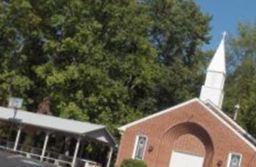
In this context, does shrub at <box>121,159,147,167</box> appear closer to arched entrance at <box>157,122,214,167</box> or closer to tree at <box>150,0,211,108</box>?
arched entrance at <box>157,122,214,167</box>

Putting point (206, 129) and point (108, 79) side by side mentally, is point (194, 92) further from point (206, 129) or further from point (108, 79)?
point (206, 129)

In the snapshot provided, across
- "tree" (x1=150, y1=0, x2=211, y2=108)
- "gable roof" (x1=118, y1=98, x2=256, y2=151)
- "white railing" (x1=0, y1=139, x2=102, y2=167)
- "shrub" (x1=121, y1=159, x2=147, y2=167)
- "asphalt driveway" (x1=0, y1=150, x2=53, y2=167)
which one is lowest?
"asphalt driveway" (x1=0, y1=150, x2=53, y2=167)

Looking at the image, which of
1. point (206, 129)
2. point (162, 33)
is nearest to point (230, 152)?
point (206, 129)

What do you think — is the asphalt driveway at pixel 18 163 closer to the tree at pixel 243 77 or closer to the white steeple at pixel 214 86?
the white steeple at pixel 214 86

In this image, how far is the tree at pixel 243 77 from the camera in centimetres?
5966

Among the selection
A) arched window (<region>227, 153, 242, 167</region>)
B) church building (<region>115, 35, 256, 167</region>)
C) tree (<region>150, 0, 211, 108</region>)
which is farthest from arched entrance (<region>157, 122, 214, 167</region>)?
tree (<region>150, 0, 211, 108</region>)

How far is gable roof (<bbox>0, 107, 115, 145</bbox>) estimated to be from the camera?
4822 cm

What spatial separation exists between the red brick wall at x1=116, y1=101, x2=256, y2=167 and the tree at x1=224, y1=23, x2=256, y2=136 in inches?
507

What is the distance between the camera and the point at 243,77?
6844 centimetres

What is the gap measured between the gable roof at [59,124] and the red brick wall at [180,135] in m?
3.18

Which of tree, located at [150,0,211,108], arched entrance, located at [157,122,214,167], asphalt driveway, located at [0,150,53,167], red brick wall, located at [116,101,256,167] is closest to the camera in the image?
asphalt driveway, located at [0,150,53,167]

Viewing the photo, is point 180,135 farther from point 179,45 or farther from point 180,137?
point 179,45

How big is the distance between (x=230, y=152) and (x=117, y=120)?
18993mm

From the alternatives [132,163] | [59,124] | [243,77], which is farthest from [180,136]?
[243,77]
